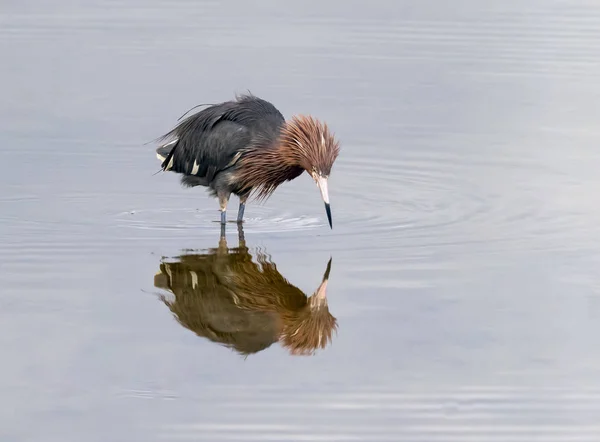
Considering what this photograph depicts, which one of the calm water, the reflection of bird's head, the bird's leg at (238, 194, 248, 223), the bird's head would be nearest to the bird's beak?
the bird's head

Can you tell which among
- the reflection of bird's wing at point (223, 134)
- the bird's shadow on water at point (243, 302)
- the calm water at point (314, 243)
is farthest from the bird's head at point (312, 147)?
the bird's shadow on water at point (243, 302)

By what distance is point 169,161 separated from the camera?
11.9 metres

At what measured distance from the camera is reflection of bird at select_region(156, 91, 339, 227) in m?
11.1

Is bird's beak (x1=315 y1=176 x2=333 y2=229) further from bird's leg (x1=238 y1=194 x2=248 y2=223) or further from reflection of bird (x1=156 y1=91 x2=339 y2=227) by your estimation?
bird's leg (x1=238 y1=194 x2=248 y2=223)

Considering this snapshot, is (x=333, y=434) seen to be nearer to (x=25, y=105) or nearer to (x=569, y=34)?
(x=25, y=105)

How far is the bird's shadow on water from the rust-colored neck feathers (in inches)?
38.1

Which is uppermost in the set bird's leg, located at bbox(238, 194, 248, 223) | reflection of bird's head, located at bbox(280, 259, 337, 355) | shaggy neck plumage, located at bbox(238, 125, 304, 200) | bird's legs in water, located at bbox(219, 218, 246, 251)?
shaggy neck plumage, located at bbox(238, 125, 304, 200)

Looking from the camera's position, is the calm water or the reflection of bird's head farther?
the reflection of bird's head

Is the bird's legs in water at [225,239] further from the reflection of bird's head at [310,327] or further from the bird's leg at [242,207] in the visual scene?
the reflection of bird's head at [310,327]

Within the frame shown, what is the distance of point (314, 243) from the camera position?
34.0 feet

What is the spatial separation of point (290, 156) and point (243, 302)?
2349 mm

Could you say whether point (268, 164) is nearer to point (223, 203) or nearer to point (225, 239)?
point (223, 203)

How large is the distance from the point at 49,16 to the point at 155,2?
189 cm

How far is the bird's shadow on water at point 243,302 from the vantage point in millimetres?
8375
